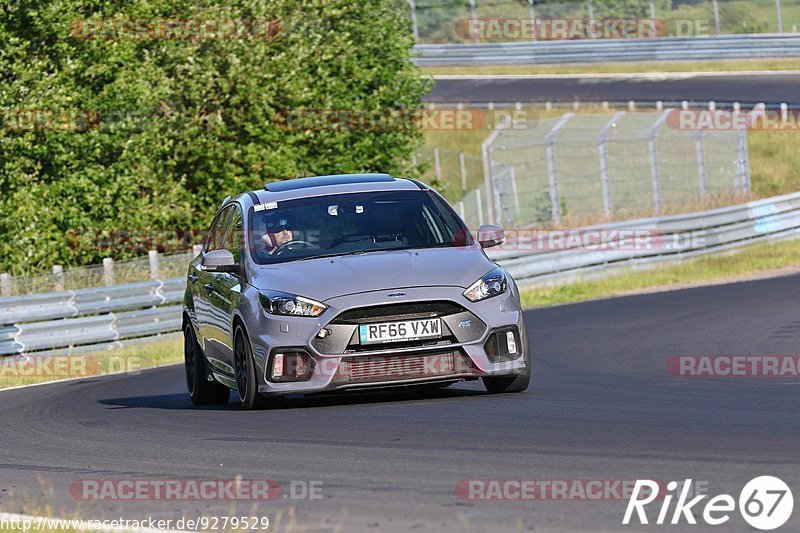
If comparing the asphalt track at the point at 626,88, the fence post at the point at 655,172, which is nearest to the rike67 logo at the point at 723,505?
the fence post at the point at 655,172

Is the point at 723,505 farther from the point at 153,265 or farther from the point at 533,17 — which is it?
the point at 533,17

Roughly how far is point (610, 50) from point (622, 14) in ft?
8.31

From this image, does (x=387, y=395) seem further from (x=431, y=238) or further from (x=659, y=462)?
(x=659, y=462)

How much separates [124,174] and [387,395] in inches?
729

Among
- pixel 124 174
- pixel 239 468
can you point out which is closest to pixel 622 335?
pixel 239 468

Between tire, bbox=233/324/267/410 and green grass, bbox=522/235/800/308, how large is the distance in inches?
558

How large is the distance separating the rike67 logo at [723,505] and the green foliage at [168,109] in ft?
74.0

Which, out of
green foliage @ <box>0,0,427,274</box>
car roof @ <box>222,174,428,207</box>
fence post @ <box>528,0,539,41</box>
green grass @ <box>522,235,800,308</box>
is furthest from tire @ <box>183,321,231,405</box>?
fence post @ <box>528,0,539,41</box>

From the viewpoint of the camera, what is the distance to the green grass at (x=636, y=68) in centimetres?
5069

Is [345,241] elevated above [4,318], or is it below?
above

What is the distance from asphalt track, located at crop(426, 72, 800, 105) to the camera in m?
46.2

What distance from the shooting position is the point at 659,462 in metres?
7.00

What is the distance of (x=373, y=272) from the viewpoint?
1017cm

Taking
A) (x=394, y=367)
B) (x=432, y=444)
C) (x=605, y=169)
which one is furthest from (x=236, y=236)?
(x=605, y=169)
